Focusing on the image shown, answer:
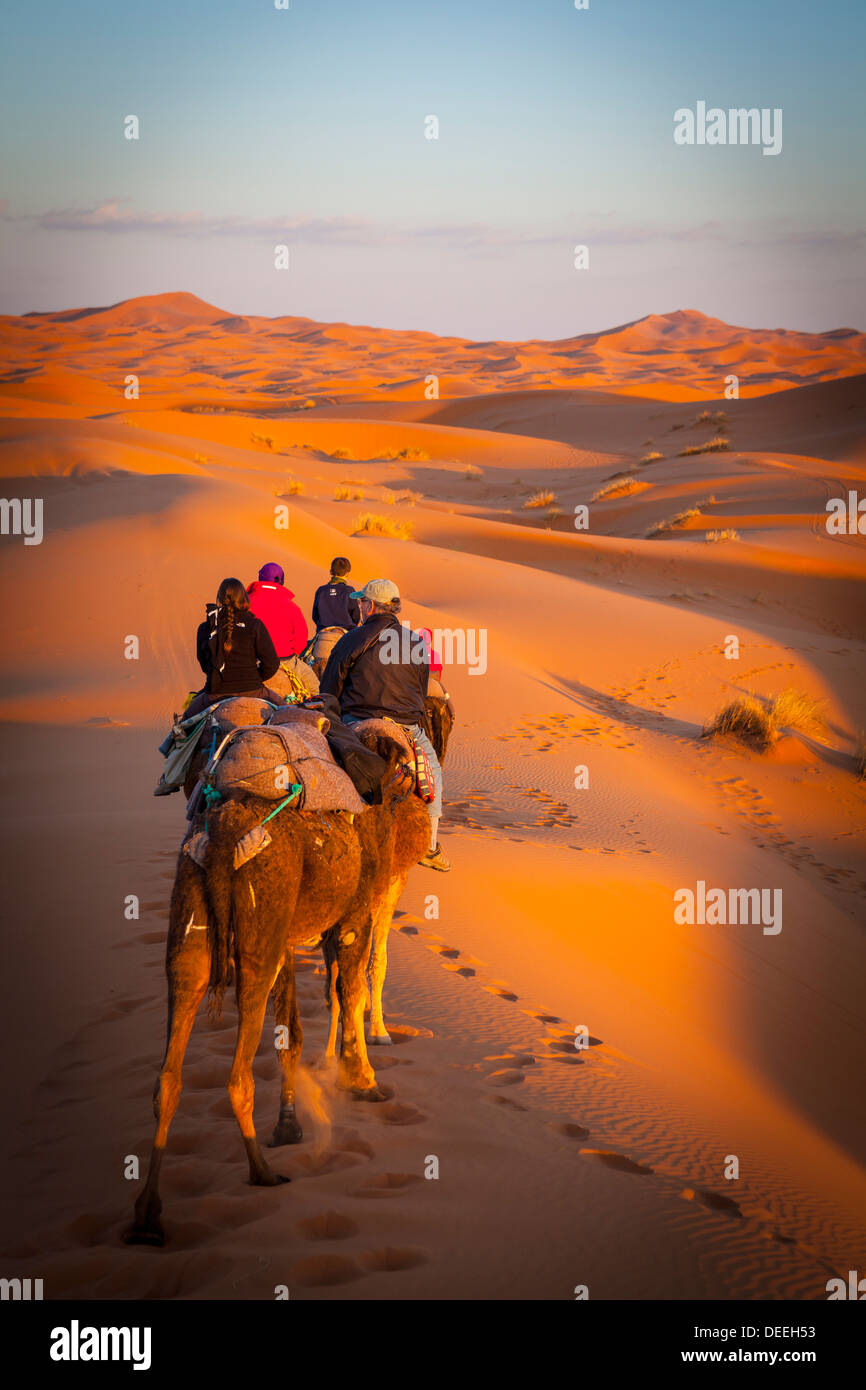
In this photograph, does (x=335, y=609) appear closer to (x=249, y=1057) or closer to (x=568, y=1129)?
(x=568, y=1129)

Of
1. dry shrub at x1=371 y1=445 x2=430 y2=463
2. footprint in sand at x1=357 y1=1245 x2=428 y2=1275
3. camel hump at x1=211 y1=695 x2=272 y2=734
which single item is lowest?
footprint in sand at x1=357 y1=1245 x2=428 y2=1275

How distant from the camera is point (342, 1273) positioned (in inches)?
152

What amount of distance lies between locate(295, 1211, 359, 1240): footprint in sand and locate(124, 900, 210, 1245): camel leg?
22.4 inches

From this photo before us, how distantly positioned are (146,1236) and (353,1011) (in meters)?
1.50

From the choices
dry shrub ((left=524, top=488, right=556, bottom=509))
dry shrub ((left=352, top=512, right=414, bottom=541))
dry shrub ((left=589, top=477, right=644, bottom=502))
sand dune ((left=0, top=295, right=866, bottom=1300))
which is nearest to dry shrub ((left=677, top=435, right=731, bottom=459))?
dry shrub ((left=589, top=477, right=644, bottom=502))

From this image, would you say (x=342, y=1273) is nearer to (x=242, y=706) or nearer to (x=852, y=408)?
(x=242, y=706)

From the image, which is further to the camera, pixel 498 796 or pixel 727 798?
pixel 727 798

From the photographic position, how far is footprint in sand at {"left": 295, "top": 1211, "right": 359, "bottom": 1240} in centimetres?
408

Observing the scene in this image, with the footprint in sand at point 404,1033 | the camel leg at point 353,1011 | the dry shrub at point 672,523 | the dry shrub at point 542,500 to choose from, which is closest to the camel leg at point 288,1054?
the camel leg at point 353,1011

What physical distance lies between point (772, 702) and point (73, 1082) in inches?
580

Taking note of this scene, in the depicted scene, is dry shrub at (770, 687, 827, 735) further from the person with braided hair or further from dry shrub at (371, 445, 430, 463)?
dry shrub at (371, 445, 430, 463)

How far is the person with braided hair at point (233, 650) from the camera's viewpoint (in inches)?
270

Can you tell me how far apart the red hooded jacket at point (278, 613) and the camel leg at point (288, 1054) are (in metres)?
3.79
